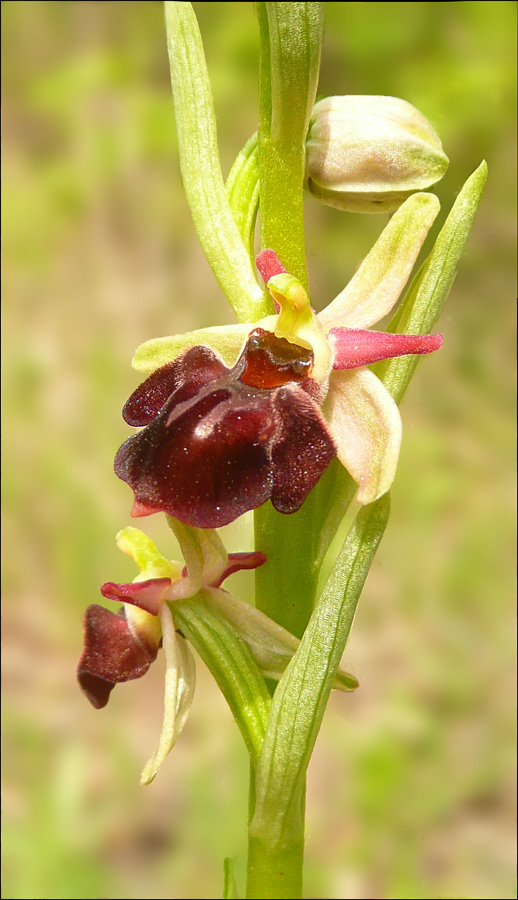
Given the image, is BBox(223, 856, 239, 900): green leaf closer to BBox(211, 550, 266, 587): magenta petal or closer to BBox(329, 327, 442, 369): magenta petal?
BBox(211, 550, 266, 587): magenta petal

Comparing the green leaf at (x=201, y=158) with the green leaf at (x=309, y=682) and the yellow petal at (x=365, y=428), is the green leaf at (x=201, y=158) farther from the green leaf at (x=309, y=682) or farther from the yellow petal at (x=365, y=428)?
the green leaf at (x=309, y=682)

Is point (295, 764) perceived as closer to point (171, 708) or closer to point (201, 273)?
point (171, 708)

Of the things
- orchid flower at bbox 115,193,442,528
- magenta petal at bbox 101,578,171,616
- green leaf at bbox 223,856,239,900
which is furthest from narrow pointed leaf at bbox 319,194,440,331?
green leaf at bbox 223,856,239,900

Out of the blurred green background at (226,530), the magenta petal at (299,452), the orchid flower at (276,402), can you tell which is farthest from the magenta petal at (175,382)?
the blurred green background at (226,530)

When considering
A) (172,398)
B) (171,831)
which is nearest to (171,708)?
(172,398)

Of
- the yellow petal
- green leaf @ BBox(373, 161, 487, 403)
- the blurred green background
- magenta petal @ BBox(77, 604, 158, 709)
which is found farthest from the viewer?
the blurred green background
